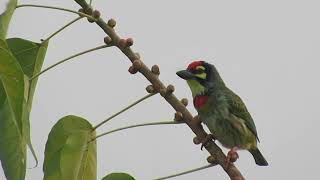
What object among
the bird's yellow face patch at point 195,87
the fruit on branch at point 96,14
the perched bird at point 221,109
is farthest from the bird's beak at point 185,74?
the fruit on branch at point 96,14

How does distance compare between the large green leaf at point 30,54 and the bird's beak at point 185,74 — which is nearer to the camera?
the large green leaf at point 30,54

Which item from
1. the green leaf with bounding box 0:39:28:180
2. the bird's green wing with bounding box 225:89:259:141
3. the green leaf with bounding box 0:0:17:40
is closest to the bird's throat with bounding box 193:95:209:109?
the bird's green wing with bounding box 225:89:259:141

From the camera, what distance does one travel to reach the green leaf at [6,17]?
74.6 inches

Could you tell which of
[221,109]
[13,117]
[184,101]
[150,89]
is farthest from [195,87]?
[13,117]

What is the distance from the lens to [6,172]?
1.70 metres

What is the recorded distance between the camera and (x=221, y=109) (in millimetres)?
3488

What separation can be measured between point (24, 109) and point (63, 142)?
38 cm

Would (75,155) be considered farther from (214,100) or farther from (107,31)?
(214,100)

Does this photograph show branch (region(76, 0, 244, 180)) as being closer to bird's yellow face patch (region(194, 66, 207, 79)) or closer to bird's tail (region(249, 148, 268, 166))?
bird's yellow face patch (region(194, 66, 207, 79))

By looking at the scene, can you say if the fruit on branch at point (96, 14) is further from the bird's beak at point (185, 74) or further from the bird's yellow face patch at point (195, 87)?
the bird's yellow face patch at point (195, 87)

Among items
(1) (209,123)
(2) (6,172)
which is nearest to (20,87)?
(2) (6,172)

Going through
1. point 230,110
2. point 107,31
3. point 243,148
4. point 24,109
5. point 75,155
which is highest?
point 107,31

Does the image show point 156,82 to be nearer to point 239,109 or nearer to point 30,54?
point 30,54

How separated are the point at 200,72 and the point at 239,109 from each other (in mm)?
592
